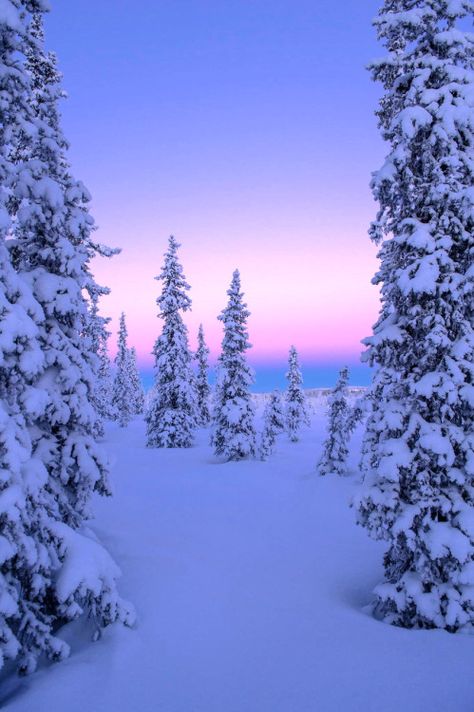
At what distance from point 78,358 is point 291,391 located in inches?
1765

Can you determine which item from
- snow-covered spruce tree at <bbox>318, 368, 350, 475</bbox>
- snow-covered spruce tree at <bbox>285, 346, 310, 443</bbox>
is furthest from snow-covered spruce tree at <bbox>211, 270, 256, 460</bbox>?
snow-covered spruce tree at <bbox>285, 346, 310, 443</bbox>

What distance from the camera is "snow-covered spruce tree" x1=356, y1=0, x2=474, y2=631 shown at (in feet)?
26.0

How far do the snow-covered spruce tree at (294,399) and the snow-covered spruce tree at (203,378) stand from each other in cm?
1007

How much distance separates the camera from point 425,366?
27.9 ft

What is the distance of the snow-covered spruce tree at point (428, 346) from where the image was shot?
7.92 m

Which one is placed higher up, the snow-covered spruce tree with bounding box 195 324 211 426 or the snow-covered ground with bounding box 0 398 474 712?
the snow-covered spruce tree with bounding box 195 324 211 426

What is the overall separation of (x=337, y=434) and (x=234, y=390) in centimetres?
712

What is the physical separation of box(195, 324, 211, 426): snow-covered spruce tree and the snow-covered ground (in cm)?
3846

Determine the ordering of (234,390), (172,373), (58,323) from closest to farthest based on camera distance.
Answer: (58,323) → (234,390) → (172,373)

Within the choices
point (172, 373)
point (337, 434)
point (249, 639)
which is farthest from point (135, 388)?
point (249, 639)

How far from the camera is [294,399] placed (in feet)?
172

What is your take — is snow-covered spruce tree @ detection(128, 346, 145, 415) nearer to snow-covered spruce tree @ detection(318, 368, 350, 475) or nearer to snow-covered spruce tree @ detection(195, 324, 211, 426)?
snow-covered spruce tree @ detection(195, 324, 211, 426)

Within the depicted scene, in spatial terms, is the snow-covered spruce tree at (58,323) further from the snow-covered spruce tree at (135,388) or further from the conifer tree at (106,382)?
the snow-covered spruce tree at (135,388)

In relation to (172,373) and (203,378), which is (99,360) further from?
(203,378)
